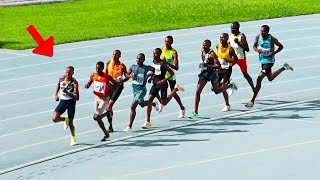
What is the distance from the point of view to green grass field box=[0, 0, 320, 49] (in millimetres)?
33469

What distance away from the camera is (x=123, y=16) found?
124ft

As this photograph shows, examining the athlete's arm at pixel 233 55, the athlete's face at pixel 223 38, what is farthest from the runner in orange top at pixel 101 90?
the athlete's arm at pixel 233 55

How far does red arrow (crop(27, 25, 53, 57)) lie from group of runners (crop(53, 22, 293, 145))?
8.95 m

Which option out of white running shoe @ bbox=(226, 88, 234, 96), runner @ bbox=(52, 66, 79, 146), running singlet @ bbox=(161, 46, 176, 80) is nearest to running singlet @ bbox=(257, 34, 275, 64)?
white running shoe @ bbox=(226, 88, 234, 96)

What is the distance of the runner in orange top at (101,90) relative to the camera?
1803 centimetres

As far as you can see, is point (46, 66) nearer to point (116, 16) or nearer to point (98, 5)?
point (116, 16)

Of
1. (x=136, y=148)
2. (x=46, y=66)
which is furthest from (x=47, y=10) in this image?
(x=136, y=148)

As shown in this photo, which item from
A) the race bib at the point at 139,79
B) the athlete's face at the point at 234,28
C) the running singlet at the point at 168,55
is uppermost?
the athlete's face at the point at 234,28

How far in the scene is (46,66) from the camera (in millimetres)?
26969

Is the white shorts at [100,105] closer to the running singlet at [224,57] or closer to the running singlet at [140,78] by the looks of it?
the running singlet at [140,78]

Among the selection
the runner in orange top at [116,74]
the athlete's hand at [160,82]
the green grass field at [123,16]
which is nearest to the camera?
the runner in orange top at [116,74]

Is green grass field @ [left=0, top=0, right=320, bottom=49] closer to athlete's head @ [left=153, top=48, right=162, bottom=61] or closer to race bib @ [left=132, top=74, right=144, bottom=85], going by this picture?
athlete's head @ [left=153, top=48, right=162, bottom=61]

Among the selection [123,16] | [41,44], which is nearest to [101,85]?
[41,44]

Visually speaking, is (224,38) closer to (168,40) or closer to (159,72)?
(168,40)
